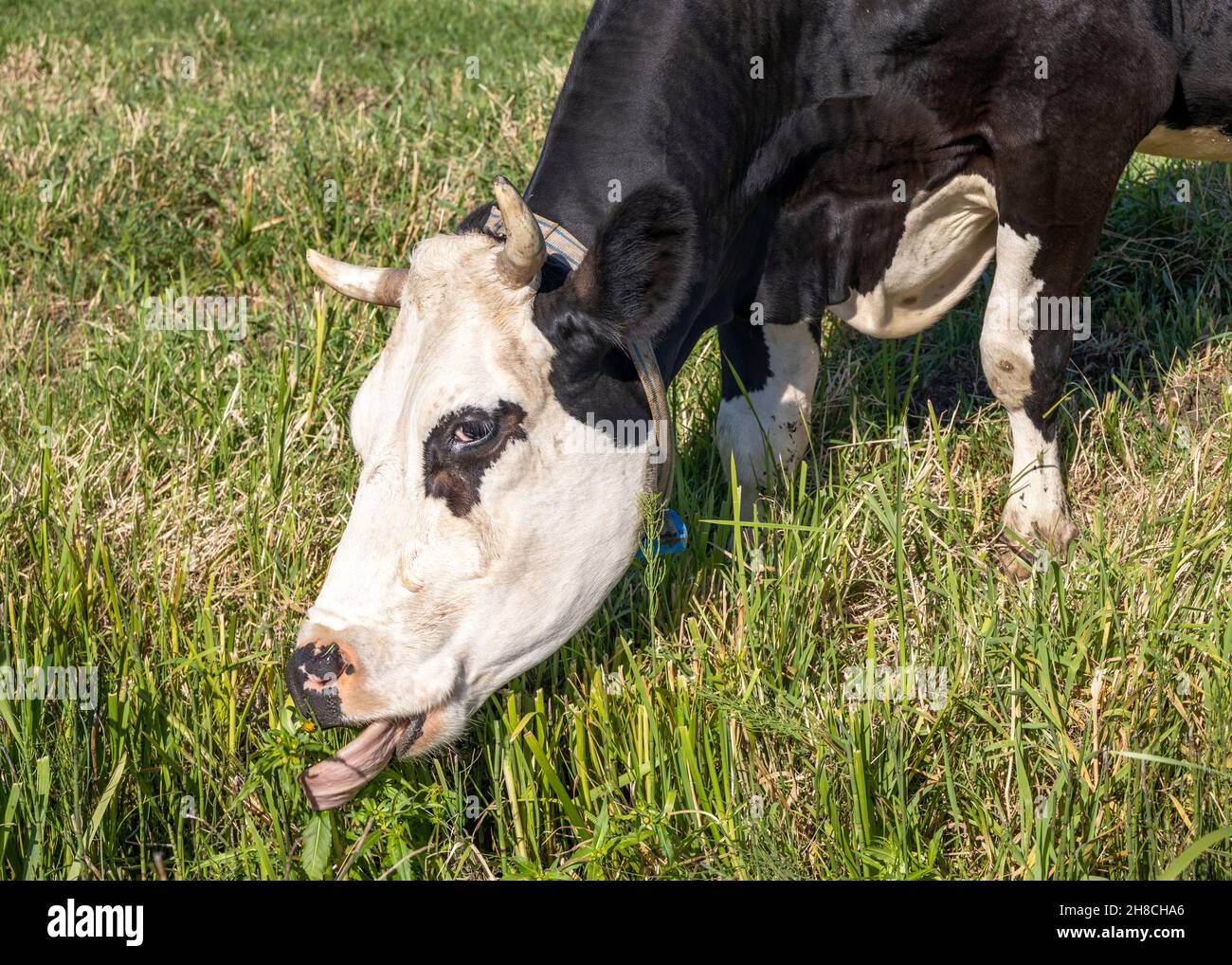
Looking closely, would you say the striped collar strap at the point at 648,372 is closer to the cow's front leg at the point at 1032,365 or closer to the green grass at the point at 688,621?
the green grass at the point at 688,621

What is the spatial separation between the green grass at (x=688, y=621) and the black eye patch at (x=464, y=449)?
1.79 feet

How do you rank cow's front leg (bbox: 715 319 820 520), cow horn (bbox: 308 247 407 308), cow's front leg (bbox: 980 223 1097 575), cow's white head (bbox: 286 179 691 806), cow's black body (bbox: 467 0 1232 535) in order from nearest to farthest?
cow's white head (bbox: 286 179 691 806), cow horn (bbox: 308 247 407 308), cow's black body (bbox: 467 0 1232 535), cow's front leg (bbox: 980 223 1097 575), cow's front leg (bbox: 715 319 820 520)

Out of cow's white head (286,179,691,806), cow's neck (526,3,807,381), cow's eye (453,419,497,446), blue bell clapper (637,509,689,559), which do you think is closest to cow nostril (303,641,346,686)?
cow's white head (286,179,691,806)

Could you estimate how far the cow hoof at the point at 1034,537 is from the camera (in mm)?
3588

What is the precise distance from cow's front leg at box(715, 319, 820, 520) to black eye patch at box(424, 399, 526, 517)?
1317 millimetres

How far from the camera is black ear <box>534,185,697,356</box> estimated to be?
260cm

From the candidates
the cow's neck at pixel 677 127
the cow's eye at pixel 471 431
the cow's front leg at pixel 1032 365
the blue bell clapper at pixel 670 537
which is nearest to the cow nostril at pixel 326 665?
the cow's eye at pixel 471 431

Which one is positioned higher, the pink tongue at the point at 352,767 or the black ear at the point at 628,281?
the black ear at the point at 628,281

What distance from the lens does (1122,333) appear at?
4664 millimetres

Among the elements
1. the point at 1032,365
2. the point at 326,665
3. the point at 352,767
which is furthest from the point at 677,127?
the point at 352,767

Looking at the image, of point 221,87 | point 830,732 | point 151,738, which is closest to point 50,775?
point 151,738

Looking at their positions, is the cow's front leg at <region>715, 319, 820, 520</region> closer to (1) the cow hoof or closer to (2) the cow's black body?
(2) the cow's black body

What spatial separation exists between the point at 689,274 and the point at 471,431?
534 mm

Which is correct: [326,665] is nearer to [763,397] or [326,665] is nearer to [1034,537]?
[763,397]
